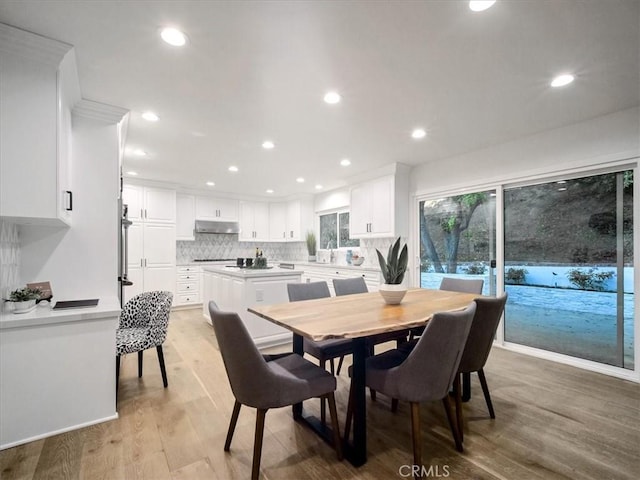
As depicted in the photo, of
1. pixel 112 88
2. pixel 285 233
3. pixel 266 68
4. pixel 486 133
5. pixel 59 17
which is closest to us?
pixel 59 17

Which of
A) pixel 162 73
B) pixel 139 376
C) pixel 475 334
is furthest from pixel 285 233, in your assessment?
pixel 475 334

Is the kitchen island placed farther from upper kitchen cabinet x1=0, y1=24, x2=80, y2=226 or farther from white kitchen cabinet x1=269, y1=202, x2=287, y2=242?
white kitchen cabinet x1=269, y1=202, x2=287, y2=242

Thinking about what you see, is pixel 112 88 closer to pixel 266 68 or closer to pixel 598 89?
pixel 266 68

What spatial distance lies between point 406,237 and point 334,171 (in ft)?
5.19

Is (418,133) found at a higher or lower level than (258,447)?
higher

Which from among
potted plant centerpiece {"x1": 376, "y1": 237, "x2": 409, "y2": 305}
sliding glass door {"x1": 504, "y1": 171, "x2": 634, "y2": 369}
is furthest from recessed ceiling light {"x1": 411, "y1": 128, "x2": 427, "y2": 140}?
potted plant centerpiece {"x1": 376, "y1": 237, "x2": 409, "y2": 305}

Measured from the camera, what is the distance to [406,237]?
15.5ft

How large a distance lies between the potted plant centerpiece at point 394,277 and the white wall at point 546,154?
192 centimetres

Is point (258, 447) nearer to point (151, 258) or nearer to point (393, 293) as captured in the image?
point (393, 293)

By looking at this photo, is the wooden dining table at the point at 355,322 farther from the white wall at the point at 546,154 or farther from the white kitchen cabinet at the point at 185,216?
the white kitchen cabinet at the point at 185,216

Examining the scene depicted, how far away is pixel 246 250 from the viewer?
7359mm

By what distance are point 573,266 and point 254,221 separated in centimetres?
588

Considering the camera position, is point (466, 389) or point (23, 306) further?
point (466, 389)

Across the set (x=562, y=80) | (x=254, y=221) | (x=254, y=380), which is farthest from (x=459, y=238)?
(x=254, y=221)
